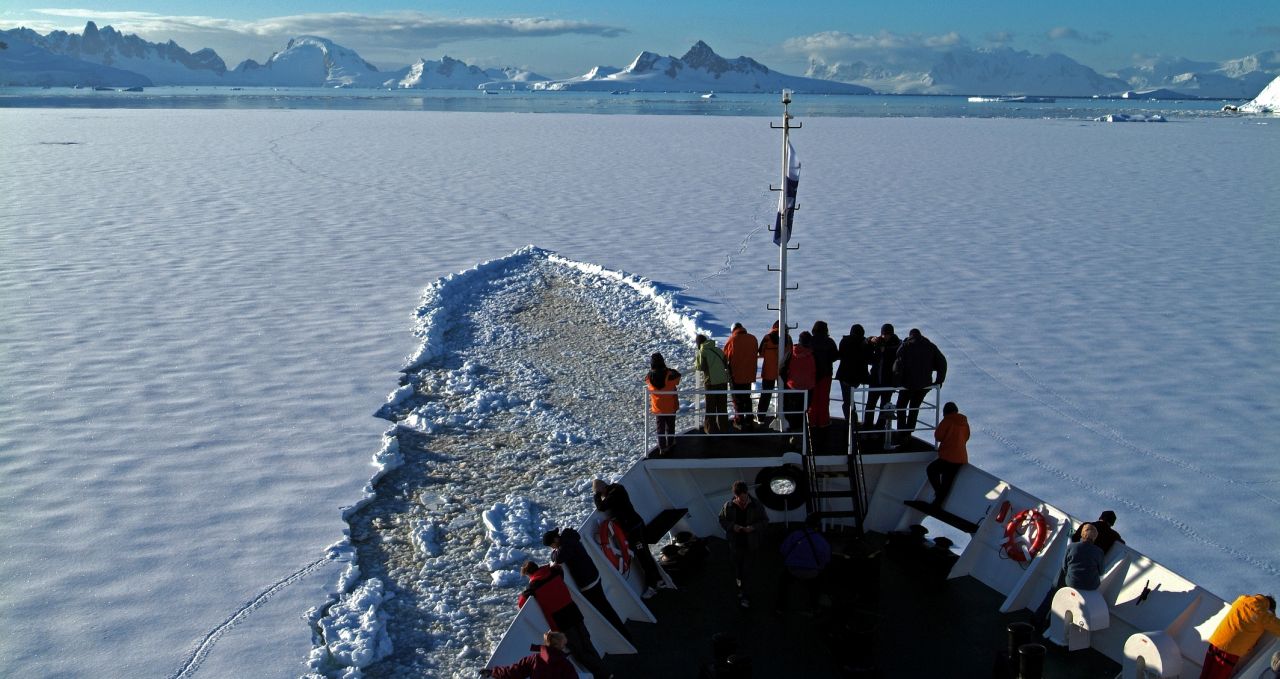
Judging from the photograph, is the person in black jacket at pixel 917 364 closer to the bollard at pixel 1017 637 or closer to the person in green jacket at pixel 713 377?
the person in green jacket at pixel 713 377

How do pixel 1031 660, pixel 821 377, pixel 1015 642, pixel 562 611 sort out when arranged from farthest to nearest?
1. pixel 821 377
2. pixel 562 611
3. pixel 1015 642
4. pixel 1031 660

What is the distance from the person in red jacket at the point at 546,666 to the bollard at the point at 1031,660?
2364mm

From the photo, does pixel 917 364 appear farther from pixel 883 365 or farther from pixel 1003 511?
pixel 1003 511

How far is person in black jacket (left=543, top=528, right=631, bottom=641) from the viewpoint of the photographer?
19.3 feet

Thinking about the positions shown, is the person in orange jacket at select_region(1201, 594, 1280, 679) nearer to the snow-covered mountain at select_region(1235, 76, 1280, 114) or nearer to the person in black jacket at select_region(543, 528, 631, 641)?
the person in black jacket at select_region(543, 528, 631, 641)

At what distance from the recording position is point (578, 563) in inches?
232

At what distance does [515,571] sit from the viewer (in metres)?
7.45

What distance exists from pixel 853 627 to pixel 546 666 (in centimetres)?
185

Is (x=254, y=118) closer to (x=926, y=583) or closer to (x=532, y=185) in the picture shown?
(x=532, y=185)

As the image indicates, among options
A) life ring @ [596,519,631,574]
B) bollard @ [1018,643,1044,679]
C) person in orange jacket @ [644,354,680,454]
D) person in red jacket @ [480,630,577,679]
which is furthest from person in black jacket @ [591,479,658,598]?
bollard @ [1018,643,1044,679]

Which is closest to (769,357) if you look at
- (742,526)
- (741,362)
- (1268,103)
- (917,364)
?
(741,362)

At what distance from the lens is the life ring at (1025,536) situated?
6.52m

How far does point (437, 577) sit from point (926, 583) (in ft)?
11.7

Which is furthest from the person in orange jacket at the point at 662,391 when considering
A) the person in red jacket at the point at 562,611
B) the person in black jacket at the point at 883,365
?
the person in red jacket at the point at 562,611
